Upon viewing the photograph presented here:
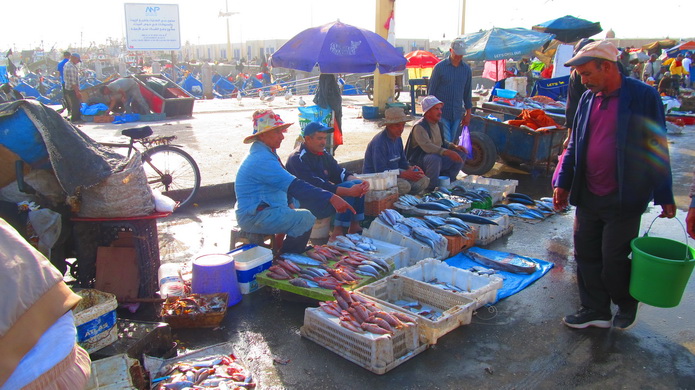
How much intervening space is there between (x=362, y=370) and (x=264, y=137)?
8.26ft

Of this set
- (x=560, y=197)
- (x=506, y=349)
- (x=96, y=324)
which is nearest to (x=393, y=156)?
(x=560, y=197)

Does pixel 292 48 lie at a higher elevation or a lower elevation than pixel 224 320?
higher

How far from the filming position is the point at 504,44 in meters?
15.2

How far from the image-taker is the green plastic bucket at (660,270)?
341 cm

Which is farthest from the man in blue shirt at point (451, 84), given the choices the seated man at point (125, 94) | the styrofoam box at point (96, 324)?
the seated man at point (125, 94)

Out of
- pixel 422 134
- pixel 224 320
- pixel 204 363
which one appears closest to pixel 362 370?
pixel 204 363

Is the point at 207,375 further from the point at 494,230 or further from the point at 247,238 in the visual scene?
the point at 494,230

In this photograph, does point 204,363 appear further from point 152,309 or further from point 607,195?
point 607,195

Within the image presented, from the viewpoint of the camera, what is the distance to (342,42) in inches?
329

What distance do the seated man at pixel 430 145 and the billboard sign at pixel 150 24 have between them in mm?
23538

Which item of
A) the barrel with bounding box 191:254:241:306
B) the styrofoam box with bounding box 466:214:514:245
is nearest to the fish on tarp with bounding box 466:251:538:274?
the styrofoam box with bounding box 466:214:514:245

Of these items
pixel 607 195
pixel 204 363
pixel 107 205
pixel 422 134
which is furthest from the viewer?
pixel 422 134

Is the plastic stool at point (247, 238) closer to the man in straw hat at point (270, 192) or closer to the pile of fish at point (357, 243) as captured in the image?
the man in straw hat at point (270, 192)

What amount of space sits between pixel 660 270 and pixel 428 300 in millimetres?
1787
